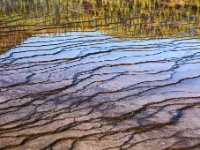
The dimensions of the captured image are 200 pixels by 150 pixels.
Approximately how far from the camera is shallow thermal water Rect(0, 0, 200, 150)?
3.10 meters

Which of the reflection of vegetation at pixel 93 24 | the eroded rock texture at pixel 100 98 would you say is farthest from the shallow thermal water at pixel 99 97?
the reflection of vegetation at pixel 93 24

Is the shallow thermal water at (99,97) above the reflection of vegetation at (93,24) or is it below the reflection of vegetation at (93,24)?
below

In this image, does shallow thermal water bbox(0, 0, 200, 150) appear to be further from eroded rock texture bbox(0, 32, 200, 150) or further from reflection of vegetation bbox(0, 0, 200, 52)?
reflection of vegetation bbox(0, 0, 200, 52)

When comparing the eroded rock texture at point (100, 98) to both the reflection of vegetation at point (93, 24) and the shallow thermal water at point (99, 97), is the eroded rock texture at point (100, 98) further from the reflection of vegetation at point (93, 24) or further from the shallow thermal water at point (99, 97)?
the reflection of vegetation at point (93, 24)

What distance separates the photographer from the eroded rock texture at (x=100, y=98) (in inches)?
122

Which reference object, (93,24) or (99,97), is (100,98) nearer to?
(99,97)

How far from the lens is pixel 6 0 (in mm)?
16516

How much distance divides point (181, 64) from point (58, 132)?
320 centimetres

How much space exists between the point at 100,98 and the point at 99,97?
0.04 metres

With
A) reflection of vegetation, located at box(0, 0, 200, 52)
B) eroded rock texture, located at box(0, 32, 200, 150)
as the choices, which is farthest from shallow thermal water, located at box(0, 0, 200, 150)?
reflection of vegetation, located at box(0, 0, 200, 52)

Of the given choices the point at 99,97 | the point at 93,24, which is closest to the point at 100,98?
the point at 99,97

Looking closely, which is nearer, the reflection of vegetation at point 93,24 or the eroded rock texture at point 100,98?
the eroded rock texture at point 100,98

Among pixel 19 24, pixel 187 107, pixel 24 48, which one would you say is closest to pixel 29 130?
pixel 187 107

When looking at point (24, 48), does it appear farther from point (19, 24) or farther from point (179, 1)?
point (179, 1)
